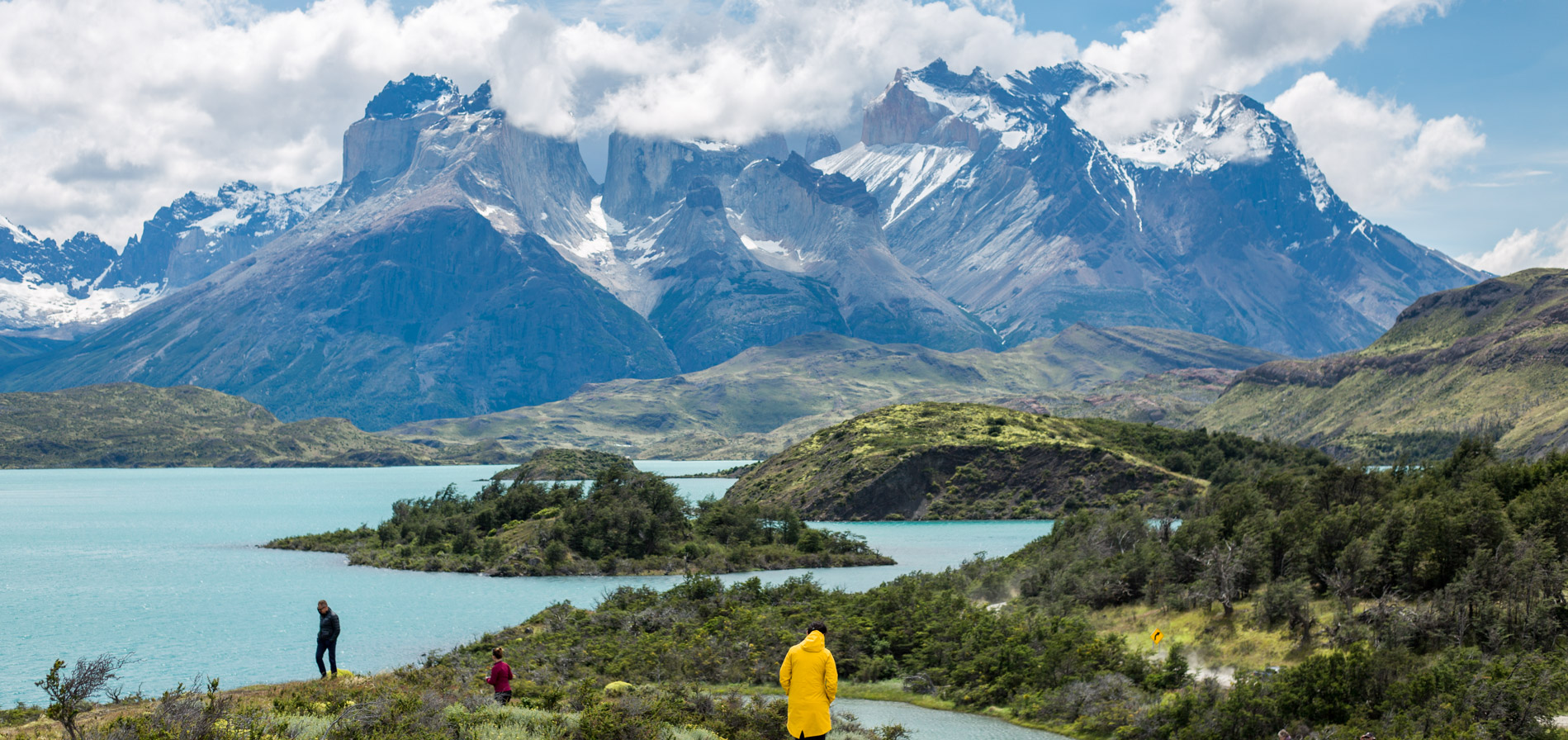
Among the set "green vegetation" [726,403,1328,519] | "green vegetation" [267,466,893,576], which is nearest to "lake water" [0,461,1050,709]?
"green vegetation" [267,466,893,576]

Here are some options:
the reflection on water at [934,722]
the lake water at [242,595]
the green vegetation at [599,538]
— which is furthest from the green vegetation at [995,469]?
the reflection on water at [934,722]

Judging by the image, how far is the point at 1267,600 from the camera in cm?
3738

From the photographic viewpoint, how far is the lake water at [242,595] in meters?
50.5

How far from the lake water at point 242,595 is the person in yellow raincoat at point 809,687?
102 ft

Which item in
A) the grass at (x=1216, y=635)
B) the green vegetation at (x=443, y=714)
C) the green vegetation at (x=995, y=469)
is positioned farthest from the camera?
the green vegetation at (x=995, y=469)

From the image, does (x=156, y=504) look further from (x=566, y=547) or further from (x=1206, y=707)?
(x=1206, y=707)

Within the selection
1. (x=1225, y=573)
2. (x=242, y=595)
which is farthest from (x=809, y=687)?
(x=242, y=595)

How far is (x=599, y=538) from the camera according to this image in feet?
277

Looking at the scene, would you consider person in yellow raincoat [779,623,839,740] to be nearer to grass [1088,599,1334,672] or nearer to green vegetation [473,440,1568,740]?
green vegetation [473,440,1568,740]

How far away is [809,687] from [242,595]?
208 ft

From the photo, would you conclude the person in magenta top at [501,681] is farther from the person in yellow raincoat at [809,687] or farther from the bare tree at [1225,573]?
the bare tree at [1225,573]

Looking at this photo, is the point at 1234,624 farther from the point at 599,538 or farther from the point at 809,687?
the point at 599,538

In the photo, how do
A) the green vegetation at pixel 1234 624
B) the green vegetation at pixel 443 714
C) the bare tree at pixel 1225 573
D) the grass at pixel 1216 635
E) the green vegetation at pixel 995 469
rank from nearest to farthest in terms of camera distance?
the green vegetation at pixel 443 714, the green vegetation at pixel 1234 624, the grass at pixel 1216 635, the bare tree at pixel 1225 573, the green vegetation at pixel 995 469

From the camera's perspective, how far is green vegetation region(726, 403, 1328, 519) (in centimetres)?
13538
